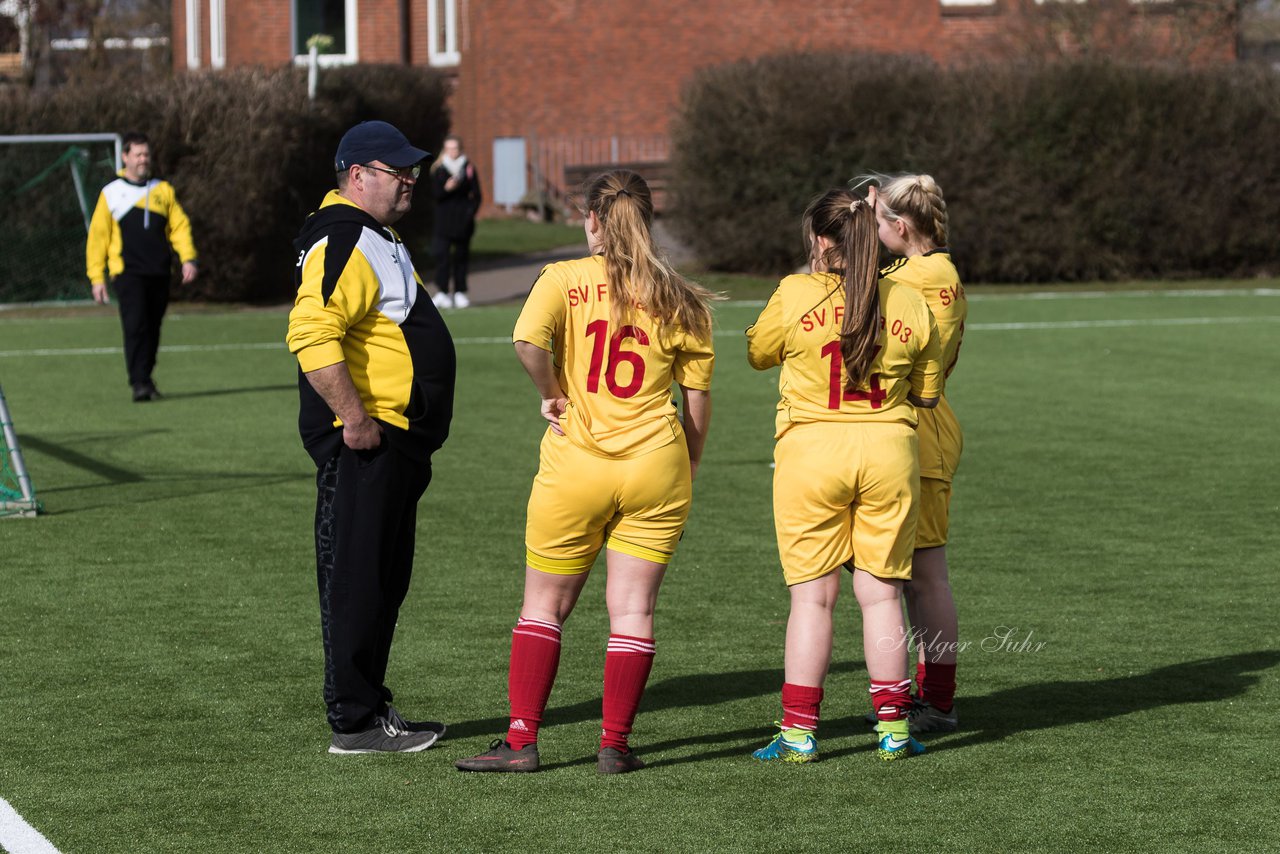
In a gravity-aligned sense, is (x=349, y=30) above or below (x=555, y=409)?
above

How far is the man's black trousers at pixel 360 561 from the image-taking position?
5410 millimetres

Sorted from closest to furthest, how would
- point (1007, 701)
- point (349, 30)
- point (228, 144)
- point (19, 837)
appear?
1. point (19, 837)
2. point (1007, 701)
3. point (228, 144)
4. point (349, 30)

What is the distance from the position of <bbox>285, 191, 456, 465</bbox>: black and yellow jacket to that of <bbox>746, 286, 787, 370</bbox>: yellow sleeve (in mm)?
930

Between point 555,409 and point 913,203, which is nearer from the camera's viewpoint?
point 555,409

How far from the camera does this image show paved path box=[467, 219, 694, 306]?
81.1 ft

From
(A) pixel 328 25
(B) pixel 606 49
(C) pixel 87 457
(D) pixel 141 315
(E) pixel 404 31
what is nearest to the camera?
(C) pixel 87 457

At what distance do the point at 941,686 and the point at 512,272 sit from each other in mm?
22297

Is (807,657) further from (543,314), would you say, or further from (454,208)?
(454,208)

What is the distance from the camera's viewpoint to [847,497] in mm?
5359

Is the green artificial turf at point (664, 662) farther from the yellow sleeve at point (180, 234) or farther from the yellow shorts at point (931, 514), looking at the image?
the yellow sleeve at point (180, 234)

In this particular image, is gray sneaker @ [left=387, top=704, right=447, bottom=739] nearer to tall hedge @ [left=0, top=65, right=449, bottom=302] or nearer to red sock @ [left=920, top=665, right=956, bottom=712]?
red sock @ [left=920, top=665, right=956, bottom=712]

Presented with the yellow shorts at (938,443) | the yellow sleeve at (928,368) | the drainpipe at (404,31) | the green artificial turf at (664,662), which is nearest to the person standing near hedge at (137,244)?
the green artificial turf at (664,662)

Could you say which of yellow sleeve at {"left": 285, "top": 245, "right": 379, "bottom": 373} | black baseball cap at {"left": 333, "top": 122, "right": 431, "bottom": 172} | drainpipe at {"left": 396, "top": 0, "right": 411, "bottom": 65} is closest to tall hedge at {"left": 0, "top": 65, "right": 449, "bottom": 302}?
drainpipe at {"left": 396, "top": 0, "right": 411, "bottom": 65}

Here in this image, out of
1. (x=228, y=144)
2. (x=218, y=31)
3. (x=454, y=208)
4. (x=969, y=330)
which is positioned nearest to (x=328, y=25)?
(x=218, y=31)
